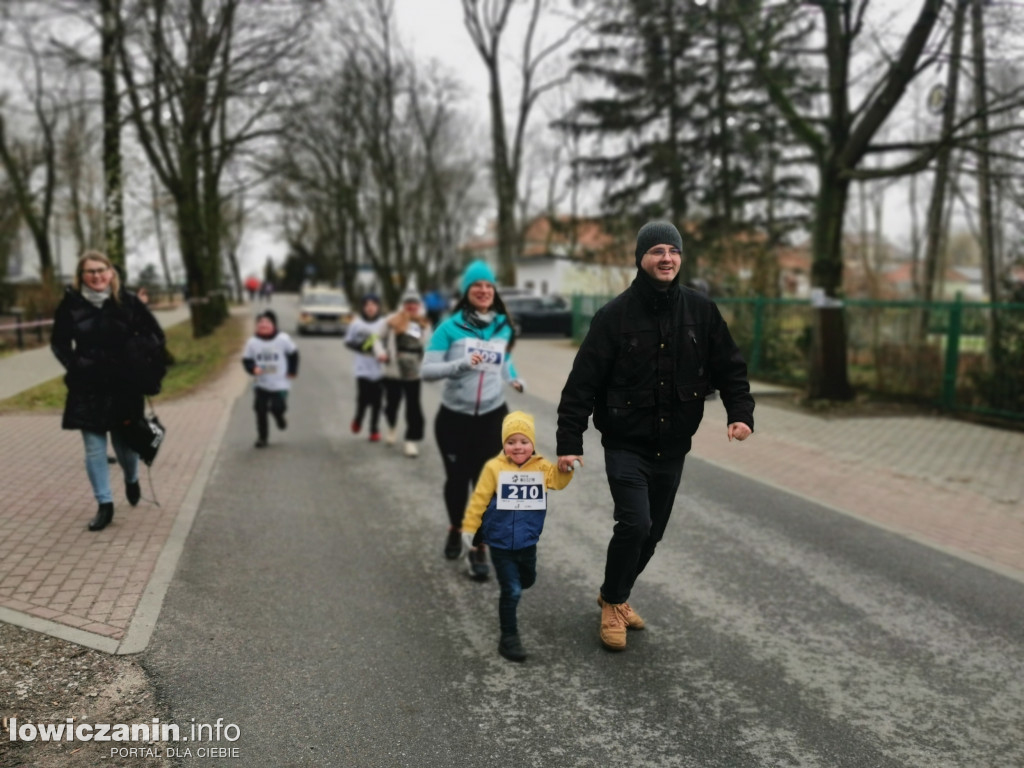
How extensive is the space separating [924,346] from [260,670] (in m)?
12.5

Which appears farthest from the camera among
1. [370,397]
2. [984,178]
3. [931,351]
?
[984,178]

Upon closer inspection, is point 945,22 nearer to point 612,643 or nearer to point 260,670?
point 612,643

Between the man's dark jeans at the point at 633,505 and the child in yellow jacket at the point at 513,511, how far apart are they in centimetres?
25

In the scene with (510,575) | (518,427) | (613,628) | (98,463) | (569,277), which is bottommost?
(613,628)

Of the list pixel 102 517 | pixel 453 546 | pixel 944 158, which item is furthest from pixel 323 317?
pixel 453 546

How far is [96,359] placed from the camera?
5961 mm

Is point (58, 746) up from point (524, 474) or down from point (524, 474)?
down

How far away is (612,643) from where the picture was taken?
4418mm

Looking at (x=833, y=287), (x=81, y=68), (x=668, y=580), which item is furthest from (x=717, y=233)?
(x=668, y=580)

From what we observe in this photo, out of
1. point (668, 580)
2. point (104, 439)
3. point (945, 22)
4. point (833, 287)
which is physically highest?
point (945, 22)

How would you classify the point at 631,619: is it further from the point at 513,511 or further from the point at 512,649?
the point at 513,511

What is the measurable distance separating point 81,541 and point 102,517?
12.9 inches

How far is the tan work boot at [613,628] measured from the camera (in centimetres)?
442

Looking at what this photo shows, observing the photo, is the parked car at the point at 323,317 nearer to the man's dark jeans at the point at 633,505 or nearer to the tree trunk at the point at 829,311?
the tree trunk at the point at 829,311
